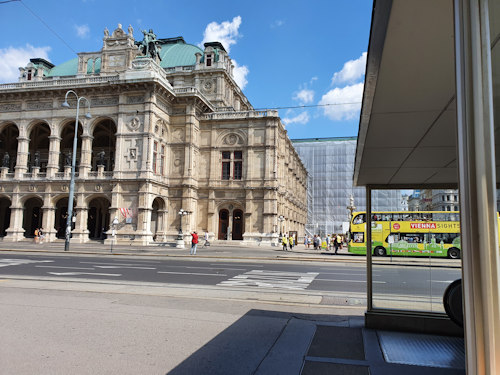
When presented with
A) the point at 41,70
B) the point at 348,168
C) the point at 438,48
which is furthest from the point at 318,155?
the point at 438,48

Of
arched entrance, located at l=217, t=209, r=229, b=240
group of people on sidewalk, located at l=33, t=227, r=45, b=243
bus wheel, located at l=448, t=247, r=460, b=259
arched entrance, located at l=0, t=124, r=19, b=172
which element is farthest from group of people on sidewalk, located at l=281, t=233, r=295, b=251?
arched entrance, located at l=0, t=124, r=19, b=172

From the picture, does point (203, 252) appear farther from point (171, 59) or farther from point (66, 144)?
point (171, 59)

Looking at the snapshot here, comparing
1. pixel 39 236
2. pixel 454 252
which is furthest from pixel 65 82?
pixel 454 252

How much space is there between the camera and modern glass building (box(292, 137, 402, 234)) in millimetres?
73625

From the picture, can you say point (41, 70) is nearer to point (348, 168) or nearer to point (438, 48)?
point (348, 168)

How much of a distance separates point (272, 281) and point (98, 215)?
133 ft

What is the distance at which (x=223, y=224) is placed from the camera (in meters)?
47.0

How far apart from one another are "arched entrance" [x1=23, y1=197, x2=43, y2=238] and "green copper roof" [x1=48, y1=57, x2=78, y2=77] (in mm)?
20422

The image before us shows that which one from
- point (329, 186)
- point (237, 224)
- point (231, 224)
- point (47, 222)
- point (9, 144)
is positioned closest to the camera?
point (47, 222)

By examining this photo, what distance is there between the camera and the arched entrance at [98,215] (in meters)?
48.5

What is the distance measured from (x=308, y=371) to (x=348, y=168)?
7129 cm

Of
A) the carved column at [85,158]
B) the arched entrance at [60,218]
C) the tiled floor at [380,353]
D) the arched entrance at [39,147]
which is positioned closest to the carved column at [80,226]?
the carved column at [85,158]

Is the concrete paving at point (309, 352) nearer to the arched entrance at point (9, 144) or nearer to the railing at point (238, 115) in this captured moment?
the railing at point (238, 115)

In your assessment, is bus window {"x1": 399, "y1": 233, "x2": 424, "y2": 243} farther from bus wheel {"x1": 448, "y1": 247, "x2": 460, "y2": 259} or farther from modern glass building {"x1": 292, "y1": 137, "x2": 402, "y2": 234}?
modern glass building {"x1": 292, "y1": 137, "x2": 402, "y2": 234}
